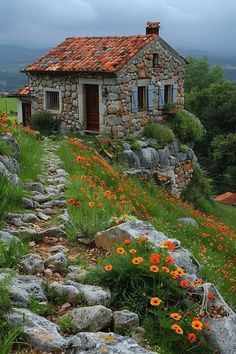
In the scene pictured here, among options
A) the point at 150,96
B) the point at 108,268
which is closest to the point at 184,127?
the point at 150,96

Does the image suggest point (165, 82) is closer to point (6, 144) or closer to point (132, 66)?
point (132, 66)

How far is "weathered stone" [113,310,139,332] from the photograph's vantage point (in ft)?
13.1

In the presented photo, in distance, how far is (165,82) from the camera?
2261 cm

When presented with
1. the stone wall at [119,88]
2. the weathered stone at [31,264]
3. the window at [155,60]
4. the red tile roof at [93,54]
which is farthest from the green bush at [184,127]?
the weathered stone at [31,264]

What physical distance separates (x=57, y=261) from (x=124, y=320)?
4.15 ft

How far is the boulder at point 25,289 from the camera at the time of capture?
397 centimetres

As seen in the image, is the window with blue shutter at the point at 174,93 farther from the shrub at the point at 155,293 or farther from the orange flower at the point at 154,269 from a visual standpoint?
the orange flower at the point at 154,269

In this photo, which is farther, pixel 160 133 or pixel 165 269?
pixel 160 133

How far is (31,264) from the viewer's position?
4824 mm

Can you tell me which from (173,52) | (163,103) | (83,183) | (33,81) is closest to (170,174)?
(163,103)

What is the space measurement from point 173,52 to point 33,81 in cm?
709

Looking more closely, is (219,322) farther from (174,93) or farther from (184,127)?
(174,93)

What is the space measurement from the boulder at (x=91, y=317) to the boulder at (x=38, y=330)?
0.64 ft

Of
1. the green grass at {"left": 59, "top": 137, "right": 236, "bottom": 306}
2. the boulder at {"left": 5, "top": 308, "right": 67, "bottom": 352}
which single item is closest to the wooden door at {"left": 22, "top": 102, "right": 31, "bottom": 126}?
the green grass at {"left": 59, "top": 137, "right": 236, "bottom": 306}
